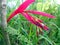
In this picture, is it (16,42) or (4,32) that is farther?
(16,42)

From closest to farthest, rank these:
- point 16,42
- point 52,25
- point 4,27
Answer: point 4,27 < point 16,42 < point 52,25

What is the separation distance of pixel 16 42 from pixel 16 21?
0.20 m

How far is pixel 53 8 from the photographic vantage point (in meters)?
1.73

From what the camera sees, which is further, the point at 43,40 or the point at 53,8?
the point at 53,8

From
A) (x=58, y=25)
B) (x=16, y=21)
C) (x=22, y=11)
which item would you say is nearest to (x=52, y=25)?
(x=58, y=25)

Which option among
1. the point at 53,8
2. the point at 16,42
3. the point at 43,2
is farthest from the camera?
the point at 43,2

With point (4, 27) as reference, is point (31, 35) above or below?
below

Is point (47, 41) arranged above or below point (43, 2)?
below

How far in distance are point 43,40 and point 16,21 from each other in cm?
22

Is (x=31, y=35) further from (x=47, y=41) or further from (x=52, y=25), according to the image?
(x=52, y=25)

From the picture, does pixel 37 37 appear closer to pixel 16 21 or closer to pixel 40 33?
pixel 40 33

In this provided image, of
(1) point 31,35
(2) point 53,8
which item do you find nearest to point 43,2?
(2) point 53,8

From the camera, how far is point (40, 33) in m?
1.47

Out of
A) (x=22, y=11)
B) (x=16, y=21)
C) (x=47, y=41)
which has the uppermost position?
(x=22, y=11)
